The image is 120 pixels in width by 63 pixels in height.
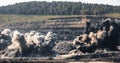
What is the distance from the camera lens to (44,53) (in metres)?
178

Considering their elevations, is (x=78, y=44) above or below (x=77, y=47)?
below

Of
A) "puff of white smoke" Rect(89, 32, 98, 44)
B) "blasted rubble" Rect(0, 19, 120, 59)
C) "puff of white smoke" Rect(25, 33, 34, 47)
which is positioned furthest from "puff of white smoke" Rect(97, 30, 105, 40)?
"puff of white smoke" Rect(25, 33, 34, 47)

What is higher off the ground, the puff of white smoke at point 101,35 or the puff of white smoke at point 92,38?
the puff of white smoke at point 101,35

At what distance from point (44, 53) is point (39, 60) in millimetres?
23198

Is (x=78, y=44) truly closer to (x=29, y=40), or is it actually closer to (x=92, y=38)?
(x=92, y=38)

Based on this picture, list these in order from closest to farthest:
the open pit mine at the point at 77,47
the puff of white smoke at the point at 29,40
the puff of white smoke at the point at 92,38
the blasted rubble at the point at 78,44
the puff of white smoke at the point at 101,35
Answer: the open pit mine at the point at 77,47
the puff of white smoke at the point at 101,35
the blasted rubble at the point at 78,44
the puff of white smoke at the point at 92,38
the puff of white smoke at the point at 29,40

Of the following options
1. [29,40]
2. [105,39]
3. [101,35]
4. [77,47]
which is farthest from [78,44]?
[29,40]

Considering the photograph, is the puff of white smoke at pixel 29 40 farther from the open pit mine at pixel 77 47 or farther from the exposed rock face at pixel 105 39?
the exposed rock face at pixel 105 39

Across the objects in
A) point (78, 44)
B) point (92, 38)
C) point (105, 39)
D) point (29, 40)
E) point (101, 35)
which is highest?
point (101, 35)

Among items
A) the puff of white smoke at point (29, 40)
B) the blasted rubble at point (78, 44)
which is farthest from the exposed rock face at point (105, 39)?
the puff of white smoke at point (29, 40)

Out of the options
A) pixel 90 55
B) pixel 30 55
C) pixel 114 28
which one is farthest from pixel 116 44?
pixel 30 55

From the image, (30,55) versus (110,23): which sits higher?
(110,23)

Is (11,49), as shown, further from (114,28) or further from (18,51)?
(114,28)

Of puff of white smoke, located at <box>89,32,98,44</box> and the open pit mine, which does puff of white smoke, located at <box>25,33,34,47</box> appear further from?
puff of white smoke, located at <box>89,32,98,44</box>
